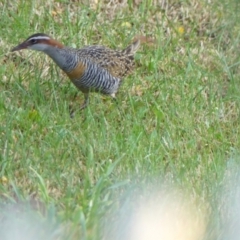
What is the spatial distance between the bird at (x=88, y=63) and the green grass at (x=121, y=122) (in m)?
0.16

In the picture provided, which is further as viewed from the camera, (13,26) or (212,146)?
(13,26)

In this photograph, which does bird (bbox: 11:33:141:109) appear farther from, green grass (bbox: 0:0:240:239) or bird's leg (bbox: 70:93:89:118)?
green grass (bbox: 0:0:240:239)

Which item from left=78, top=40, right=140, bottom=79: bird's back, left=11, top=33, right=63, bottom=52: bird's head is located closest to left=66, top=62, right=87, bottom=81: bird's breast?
left=78, top=40, right=140, bottom=79: bird's back

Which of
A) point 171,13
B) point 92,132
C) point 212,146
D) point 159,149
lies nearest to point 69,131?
point 92,132

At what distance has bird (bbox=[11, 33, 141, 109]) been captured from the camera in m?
7.10

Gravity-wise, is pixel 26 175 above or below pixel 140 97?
below

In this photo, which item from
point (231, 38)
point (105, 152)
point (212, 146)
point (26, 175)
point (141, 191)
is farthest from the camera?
point (231, 38)

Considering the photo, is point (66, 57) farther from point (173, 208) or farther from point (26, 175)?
point (173, 208)

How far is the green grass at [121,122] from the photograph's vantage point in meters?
5.23

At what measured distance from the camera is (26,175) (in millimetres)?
5820

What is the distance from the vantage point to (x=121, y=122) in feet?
23.3

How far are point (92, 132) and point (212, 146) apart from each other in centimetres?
100

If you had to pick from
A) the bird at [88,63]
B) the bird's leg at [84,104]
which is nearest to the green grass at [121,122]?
the bird's leg at [84,104]

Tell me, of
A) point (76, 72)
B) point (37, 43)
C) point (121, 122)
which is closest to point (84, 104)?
point (76, 72)
